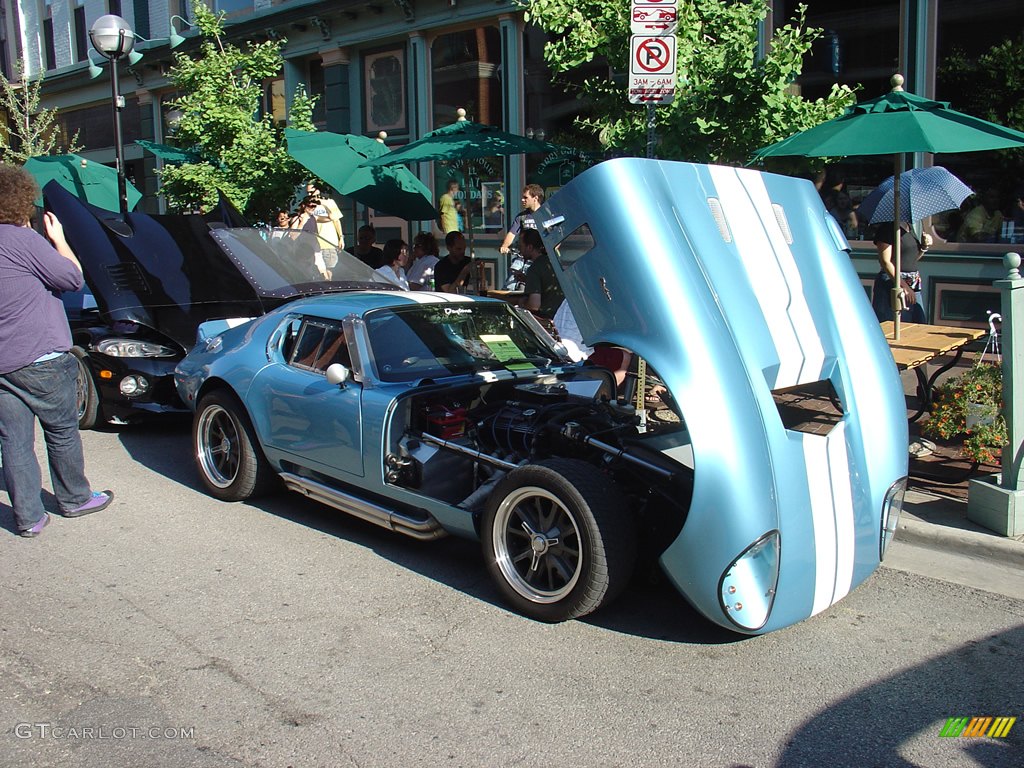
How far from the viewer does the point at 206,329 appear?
7414 mm

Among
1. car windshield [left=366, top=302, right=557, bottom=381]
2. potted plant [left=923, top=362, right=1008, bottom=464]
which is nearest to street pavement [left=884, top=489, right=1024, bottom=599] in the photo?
potted plant [left=923, top=362, right=1008, bottom=464]

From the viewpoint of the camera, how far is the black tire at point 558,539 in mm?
3918

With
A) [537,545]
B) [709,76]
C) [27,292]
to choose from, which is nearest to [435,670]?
[537,545]

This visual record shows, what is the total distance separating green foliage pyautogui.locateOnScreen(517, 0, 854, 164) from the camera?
24.0 feet

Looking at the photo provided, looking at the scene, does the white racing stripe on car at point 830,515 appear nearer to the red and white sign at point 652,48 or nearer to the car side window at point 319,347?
the car side window at point 319,347

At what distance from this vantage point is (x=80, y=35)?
2495cm

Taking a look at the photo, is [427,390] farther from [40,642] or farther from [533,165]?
[533,165]

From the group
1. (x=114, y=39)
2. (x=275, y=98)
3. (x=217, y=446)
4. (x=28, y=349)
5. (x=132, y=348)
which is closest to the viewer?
(x=28, y=349)

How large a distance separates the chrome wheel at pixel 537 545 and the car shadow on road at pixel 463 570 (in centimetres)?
23

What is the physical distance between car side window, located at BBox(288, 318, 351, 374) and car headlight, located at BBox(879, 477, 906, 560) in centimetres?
291

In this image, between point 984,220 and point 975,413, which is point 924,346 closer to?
point 975,413

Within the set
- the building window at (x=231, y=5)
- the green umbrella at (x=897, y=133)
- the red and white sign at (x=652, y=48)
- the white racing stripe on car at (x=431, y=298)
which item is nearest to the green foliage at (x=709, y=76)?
the green umbrella at (x=897, y=133)

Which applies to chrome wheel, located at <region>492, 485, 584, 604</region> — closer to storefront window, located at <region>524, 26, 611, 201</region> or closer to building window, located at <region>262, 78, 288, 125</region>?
storefront window, located at <region>524, 26, 611, 201</region>

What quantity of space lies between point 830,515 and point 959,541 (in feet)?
5.43
